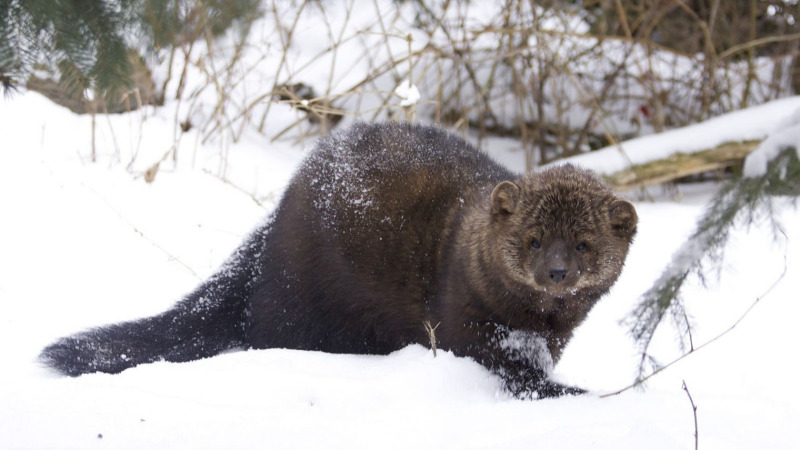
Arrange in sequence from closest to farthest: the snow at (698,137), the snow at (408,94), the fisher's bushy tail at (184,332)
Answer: the fisher's bushy tail at (184,332), the snow at (408,94), the snow at (698,137)

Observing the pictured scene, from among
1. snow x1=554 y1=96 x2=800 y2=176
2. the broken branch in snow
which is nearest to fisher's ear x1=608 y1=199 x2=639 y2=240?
snow x1=554 y1=96 x2=800 y2=176

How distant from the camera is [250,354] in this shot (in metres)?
3.76

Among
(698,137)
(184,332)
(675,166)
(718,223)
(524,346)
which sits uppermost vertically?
(718,223)

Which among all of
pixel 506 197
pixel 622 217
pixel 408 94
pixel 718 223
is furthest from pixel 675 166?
pixel 718 223

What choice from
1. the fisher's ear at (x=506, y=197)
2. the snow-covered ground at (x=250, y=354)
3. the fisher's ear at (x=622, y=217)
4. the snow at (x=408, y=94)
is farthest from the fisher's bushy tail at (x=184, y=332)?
the fisher's ear at (x=622, y=217)

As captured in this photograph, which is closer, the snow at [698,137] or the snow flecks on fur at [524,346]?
the snow flecks on fur at [524,346]

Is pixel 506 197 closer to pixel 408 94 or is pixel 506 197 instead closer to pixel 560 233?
pixel 560 233

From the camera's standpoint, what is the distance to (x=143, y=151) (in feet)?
22.9

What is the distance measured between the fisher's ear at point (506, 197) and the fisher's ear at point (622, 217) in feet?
1.37

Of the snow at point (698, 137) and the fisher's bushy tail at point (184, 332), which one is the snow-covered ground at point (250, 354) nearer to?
the snow at point (698, 137)

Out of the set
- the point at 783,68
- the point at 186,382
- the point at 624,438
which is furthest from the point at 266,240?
the point at 783,68

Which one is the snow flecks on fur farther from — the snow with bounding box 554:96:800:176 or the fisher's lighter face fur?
the snow with bounding box 554:96:800:176

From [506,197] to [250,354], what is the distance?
4.31 ft

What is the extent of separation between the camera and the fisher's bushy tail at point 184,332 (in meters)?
3.94
